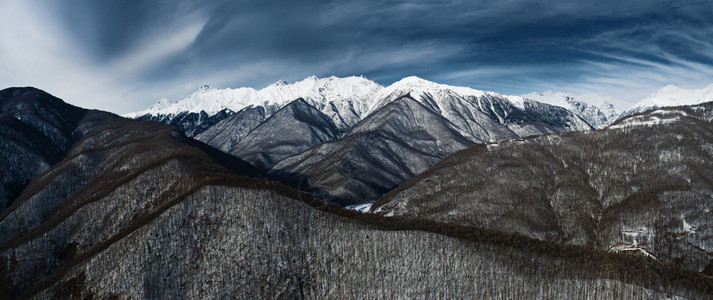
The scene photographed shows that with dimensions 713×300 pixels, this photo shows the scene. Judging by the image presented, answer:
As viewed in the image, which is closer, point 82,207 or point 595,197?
point 82,207

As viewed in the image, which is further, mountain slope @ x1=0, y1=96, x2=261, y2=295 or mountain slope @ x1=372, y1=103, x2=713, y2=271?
mountain slope @ x1=372, y1=103, x2=713, y2=271

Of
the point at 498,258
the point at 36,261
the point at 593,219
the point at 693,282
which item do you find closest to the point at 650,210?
the point at 593,219

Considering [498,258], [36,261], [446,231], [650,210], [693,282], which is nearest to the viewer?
[693,282]

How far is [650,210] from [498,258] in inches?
4535

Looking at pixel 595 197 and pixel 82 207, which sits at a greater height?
pixel 595 197

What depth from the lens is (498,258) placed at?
78625 mm

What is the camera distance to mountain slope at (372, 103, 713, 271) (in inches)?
5851

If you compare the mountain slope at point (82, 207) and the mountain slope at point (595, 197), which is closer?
the mountain slope at point (82, 207)

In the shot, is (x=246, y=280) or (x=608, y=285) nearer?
(x=608, y=285)

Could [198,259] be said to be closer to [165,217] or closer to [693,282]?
[165,217]

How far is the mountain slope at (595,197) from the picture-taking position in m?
149

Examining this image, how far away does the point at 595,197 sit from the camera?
6821 inches

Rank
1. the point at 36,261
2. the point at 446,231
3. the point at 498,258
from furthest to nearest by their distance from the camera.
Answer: the point at 36,261, the point at 446,231, the point at 498,258

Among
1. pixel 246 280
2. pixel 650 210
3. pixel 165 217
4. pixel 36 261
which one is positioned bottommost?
pixel 36 261
